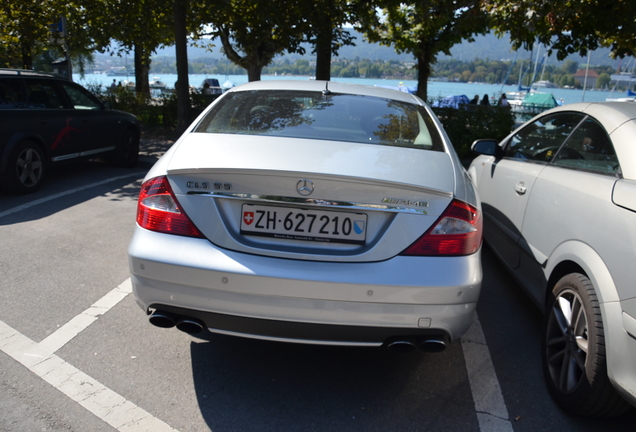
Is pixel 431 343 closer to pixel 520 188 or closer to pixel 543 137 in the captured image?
pixel 520 188

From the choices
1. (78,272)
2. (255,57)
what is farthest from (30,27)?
(78,272)

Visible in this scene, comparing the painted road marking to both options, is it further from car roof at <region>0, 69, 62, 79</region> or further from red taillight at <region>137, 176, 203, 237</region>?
car roof at <region>0, 69, 62, 79</region>

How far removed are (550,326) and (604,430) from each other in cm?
61

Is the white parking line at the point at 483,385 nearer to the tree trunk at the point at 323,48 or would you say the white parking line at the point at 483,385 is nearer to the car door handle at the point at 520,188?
the car door handle at the point at 520,188

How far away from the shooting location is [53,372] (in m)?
3.06

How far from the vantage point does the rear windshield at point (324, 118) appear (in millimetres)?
3213

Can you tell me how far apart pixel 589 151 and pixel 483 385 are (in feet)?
5.25

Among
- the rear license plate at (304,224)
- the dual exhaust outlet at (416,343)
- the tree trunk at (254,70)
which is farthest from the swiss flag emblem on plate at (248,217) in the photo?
the tree trunk at (254,70)

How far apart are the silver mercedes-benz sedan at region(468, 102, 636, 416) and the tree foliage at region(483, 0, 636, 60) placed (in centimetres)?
622

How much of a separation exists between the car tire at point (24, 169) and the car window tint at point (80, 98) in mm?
1181

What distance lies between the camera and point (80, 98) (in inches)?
337

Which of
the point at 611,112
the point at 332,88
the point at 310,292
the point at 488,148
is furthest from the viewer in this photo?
the point at 488,148

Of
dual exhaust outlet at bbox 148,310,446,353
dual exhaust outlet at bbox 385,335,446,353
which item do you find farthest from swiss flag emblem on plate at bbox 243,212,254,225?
dual exhaust outlet at bbox 385,335,446,353

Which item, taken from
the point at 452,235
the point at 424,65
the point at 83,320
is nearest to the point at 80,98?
the point at 83,320
